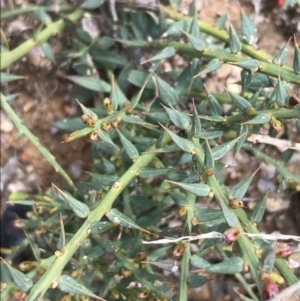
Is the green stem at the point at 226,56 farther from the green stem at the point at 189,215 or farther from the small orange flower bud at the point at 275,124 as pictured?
the green stem at the point at 189,215

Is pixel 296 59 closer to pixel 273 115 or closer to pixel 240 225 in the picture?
pixel 273 115

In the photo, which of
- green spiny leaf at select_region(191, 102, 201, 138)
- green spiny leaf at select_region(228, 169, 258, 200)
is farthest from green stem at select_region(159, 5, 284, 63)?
green spiny leaf at select_region(228, 169, 258, 200)

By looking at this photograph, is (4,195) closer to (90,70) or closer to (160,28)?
(90,70)

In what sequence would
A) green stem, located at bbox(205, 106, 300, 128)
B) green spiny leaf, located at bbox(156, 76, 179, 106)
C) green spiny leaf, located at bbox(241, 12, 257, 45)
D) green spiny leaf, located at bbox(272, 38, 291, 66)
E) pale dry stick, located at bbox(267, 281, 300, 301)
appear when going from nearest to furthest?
pale dry stick, located at bbox(267, 281, 300, 301) < green stem, located at bbox(205, 106, 300, 128) < green spiny leaf, located at bbox(272, 38, 291, 66) < green spiny leaf, located at bbox(241, 12, 257, 45) < green spiny leaf, located at bbox(156, 76, 179, 106)

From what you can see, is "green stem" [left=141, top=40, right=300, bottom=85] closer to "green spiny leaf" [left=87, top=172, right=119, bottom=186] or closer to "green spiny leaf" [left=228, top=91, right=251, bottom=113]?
"green spiny leaf" [left=228, top=91, right=251, bottom=113]

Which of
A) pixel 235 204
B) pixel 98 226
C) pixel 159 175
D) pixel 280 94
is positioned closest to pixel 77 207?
pixel 98 226

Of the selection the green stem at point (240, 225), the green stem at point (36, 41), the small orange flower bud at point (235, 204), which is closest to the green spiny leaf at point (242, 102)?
the green stem at point (240, 225)
